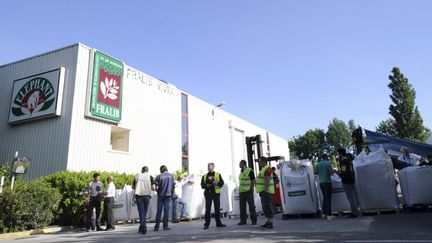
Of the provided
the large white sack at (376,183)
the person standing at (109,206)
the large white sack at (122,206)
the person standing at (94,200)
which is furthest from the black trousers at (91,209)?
the large white sack at (376,183)

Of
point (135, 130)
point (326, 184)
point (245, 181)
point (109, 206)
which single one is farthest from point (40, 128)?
point (326, 184)

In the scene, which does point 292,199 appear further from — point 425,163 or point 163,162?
point 163,162

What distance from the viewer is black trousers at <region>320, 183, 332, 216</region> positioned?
32.3ft

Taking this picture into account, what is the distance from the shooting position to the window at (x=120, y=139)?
20000 mm

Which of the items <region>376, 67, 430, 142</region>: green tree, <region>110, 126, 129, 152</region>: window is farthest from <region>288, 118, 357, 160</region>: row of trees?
<region>110, 126, 129, 152</region>: window

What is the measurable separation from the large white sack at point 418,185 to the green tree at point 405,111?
33088 millimetres

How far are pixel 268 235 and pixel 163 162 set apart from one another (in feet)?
53.1

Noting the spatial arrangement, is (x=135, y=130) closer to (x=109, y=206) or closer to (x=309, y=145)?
(x=109, y=206)

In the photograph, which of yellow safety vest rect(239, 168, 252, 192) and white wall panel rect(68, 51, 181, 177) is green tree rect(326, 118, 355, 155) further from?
yellow safety vest rect(239, 168, 252, 192)

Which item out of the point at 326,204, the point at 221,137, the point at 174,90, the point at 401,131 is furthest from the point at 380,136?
the point at 401,131

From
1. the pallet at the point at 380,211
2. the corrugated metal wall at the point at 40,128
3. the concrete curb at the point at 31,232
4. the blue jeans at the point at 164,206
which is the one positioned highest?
the corrugated metal wall at the point at 40,128

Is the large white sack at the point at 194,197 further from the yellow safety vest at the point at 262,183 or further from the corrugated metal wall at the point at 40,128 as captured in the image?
the corrugated metal wall at the point at 40,128

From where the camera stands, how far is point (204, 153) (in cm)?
2931

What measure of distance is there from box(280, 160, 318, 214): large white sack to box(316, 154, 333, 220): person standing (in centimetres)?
41
